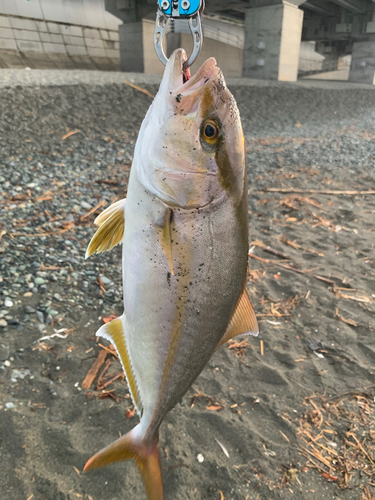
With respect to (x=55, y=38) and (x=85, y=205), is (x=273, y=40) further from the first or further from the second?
(x=85, y=205)

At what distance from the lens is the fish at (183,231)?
1.42 metres

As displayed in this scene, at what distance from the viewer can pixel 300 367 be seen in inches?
144

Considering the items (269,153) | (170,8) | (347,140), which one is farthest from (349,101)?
(170,8)

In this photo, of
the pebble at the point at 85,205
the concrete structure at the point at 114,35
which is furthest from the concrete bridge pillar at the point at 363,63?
the pebble at the point at 85,205

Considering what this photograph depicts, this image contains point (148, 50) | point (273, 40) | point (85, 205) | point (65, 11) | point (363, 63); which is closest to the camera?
point (85, 205)

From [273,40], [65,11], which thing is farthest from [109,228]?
[273,40]

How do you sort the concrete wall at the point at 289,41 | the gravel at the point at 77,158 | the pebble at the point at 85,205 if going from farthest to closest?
1. the concrete wall at the point at 289,41
2. the pebble at the point at 85,205
3. the gravel at the point at 77,158

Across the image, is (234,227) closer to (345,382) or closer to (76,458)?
(76,458)

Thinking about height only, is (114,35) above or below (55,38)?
above

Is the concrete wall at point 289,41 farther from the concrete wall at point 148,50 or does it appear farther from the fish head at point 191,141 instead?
the fish head at point 191,141

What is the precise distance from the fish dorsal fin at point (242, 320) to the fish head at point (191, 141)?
0.49 m

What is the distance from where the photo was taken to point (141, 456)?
5.70ft

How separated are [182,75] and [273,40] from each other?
18838 mm

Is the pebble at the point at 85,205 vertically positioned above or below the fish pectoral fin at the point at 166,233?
below
